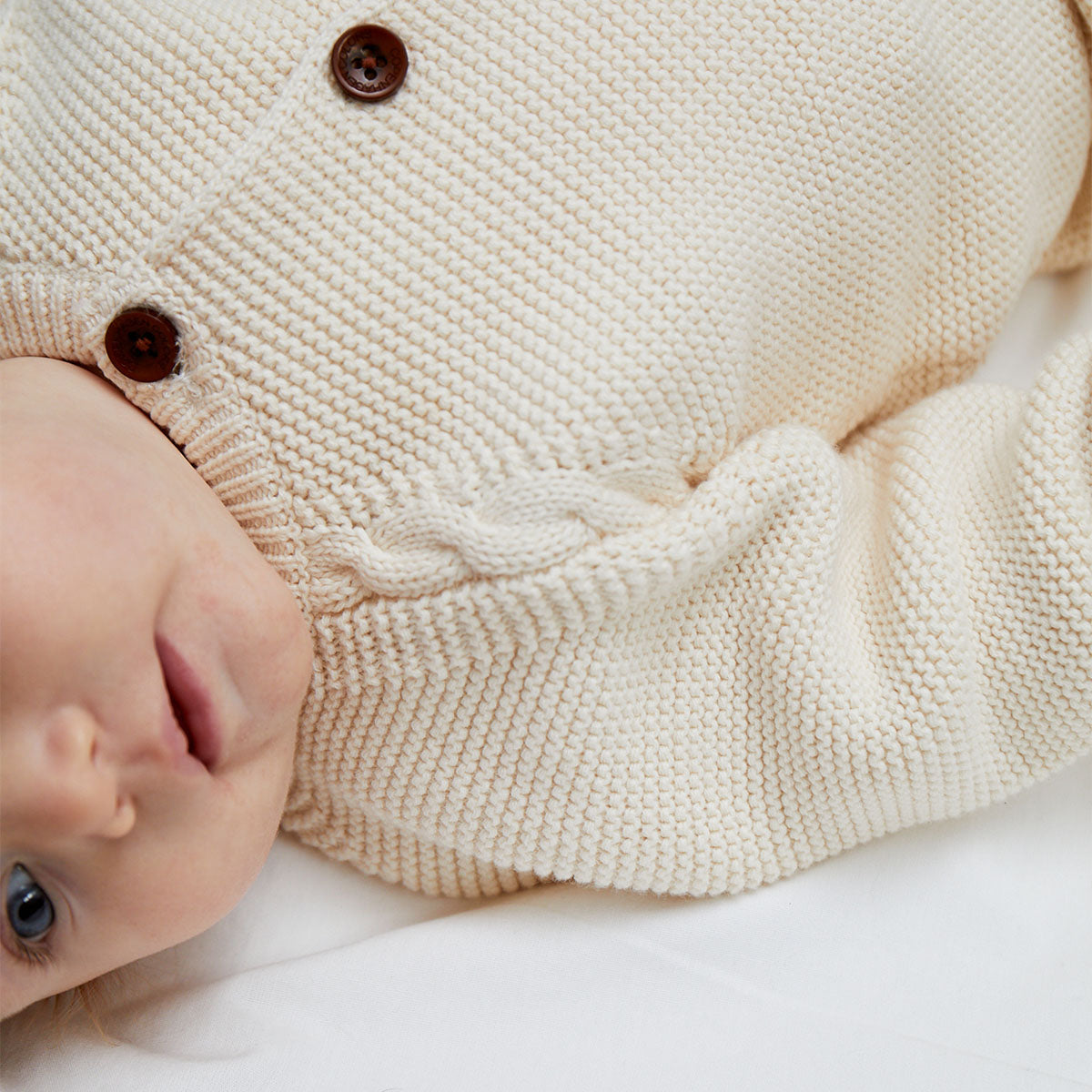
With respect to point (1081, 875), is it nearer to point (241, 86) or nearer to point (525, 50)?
point (525, 50)

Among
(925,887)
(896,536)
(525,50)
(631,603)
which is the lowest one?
(925,887)

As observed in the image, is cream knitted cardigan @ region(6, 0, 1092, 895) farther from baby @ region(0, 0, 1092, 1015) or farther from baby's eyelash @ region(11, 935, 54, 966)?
baby's eyelash @ region(11, 935, 54, 966)

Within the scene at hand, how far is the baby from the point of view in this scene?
0.80 m

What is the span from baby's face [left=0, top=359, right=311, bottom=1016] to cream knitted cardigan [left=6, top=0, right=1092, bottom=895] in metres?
0.09

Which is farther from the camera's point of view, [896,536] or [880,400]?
[880,400]

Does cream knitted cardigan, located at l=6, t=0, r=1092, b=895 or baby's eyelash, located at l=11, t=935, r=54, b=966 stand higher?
cream knitted cardigan, located at l=6, t=0, r=1092, b=895

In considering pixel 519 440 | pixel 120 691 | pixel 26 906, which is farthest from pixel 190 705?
pixel 519 440

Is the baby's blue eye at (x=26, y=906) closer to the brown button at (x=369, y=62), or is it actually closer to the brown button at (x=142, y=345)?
the brown button at (x=142, y=345)

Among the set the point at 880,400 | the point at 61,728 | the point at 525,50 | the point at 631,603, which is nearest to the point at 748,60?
the point at 525,50

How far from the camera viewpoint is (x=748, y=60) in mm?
858

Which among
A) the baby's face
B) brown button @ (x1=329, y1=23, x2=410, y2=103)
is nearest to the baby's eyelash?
the baby's face

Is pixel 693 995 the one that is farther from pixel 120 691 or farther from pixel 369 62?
pixel 369 62

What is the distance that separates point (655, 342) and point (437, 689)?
33 centimetres

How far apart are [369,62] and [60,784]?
583mm
